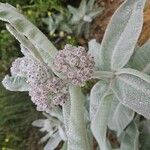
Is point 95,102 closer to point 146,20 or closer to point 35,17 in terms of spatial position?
point 146,20

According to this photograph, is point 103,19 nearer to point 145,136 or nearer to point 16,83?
point 145,136

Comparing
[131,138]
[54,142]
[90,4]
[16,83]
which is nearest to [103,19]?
[90,4]

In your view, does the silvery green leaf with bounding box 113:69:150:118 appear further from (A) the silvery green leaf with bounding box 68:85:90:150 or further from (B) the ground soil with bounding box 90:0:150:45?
(B) the ground soil with bounding box 90:0:150:45

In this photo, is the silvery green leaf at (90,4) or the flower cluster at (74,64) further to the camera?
the silvery green leaf at (90,4)

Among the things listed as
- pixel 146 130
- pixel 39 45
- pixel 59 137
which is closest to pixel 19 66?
pixel 39 45

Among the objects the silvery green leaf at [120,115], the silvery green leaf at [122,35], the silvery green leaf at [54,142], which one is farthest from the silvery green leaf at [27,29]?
the silvery green leaf at [54,142]

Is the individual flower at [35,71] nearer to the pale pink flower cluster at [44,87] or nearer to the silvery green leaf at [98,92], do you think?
the pale pink flower cluster at [44,87]
